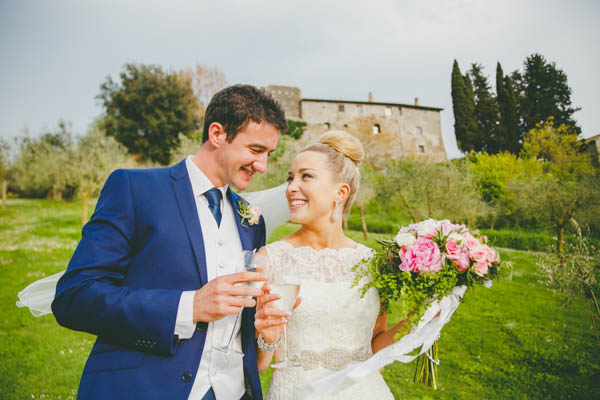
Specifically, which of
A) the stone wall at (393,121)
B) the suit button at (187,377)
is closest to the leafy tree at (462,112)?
the stone wall at (393,121)

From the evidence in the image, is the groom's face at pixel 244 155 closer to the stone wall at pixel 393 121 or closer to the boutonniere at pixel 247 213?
the boutonniere at pixel 247 213

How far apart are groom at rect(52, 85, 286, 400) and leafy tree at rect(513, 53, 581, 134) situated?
5089 cm

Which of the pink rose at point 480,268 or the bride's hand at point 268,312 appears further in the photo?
the pink rose at point 480,268

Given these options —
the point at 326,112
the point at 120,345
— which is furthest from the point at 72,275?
the point at 326,112

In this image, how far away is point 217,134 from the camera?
2422mm

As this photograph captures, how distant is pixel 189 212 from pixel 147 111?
37721 mm

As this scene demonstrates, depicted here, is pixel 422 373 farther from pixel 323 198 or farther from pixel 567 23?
pixel 567 23

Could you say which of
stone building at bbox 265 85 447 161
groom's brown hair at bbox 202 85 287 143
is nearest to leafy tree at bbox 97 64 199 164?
stone building at bbox 265 85 447 161

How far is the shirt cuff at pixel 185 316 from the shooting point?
5.45ft

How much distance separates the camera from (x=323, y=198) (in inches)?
104

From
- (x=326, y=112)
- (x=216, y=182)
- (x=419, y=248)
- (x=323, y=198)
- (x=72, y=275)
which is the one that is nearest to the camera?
(x=72, y=275)

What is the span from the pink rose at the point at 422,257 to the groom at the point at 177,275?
1071 millimetres

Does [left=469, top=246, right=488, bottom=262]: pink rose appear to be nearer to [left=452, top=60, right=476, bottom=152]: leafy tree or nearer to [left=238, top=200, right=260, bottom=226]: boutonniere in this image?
[left=238, top=200, right=260, bottom=226]: boutonniere

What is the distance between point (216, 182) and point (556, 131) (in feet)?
153
